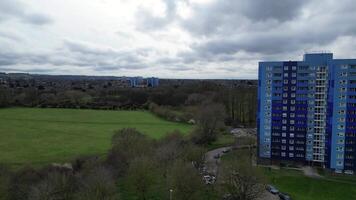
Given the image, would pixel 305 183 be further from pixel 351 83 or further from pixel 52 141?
pixel 52 141

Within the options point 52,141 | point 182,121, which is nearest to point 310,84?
point 182,121

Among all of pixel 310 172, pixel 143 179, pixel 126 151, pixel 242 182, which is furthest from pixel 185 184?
pixel 310 172

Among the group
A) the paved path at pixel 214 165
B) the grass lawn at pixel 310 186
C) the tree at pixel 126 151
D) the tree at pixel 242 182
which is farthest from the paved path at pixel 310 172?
the tree at pixel 126 151

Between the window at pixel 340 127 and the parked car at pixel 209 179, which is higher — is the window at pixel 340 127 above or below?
above

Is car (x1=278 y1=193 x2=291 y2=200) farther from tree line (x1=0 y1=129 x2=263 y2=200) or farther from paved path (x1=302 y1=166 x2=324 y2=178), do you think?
paved path (x1=302 y1=166 x2=324 y2=178)

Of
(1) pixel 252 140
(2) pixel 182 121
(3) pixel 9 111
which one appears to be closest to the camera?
(1) pixel 252 140

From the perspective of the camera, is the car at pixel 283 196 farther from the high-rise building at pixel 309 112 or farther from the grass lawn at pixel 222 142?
the grass lawn at pixel 222 142
